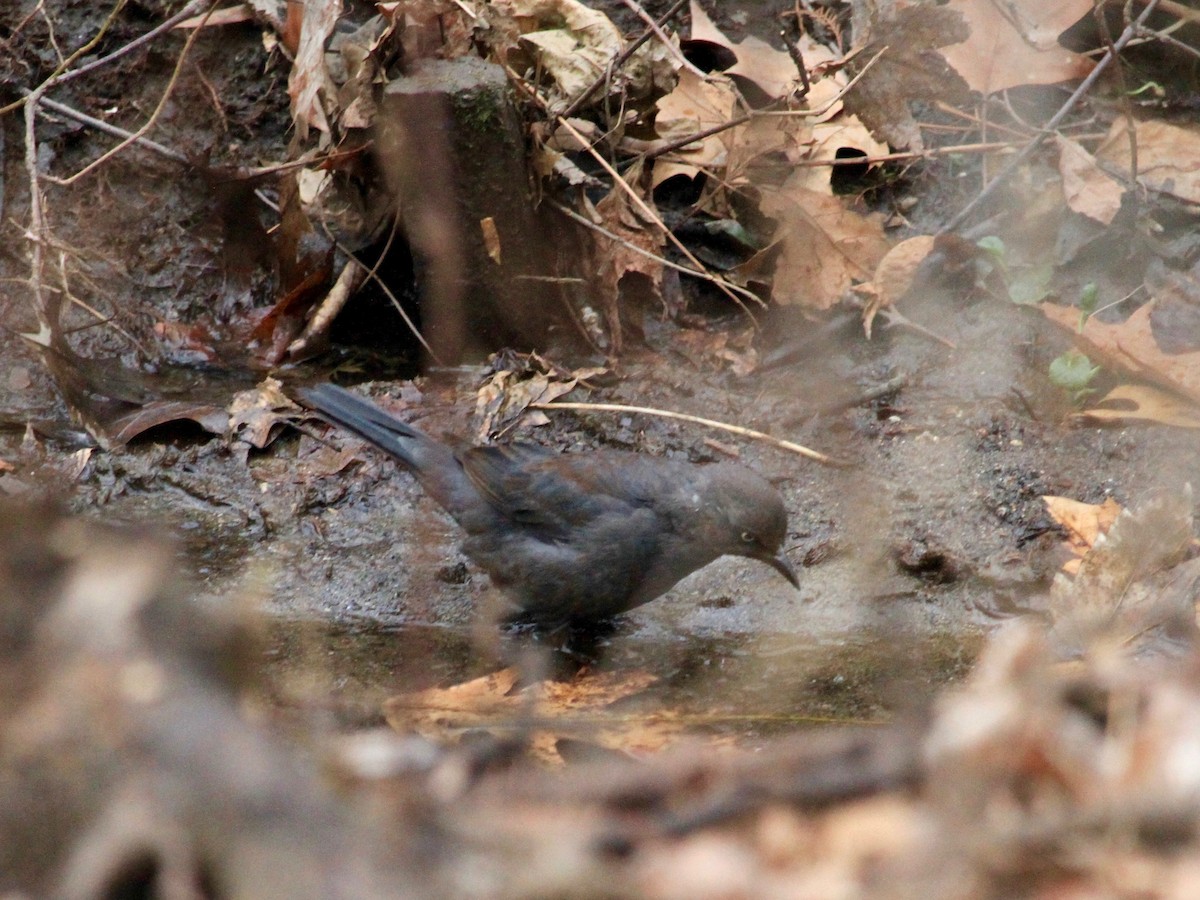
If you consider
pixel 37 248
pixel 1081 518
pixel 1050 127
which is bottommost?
pixel 1081 518

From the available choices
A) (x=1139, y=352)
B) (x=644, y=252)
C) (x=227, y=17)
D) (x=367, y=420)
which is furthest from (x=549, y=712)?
(x=227, y=17)

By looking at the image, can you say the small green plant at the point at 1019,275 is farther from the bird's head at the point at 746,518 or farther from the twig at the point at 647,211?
the bird's head at the point at 746,518

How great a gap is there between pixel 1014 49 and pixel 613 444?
303 cm

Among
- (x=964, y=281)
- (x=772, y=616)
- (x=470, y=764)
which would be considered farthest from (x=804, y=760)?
(x=964, y=281)

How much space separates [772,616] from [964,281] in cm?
228

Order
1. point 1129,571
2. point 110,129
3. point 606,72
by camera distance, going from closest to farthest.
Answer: point 1129,571 < point 606,72 < point 110,129

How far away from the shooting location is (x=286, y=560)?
5.29 meters

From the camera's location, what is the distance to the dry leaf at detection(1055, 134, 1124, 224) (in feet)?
20.7

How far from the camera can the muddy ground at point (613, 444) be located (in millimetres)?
4898

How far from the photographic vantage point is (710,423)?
5.83 meters

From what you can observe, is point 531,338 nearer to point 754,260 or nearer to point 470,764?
point 754,260

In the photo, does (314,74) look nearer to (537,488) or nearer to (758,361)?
(537,488)

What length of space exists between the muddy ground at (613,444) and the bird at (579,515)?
244mm

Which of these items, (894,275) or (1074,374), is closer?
(1074,374)
